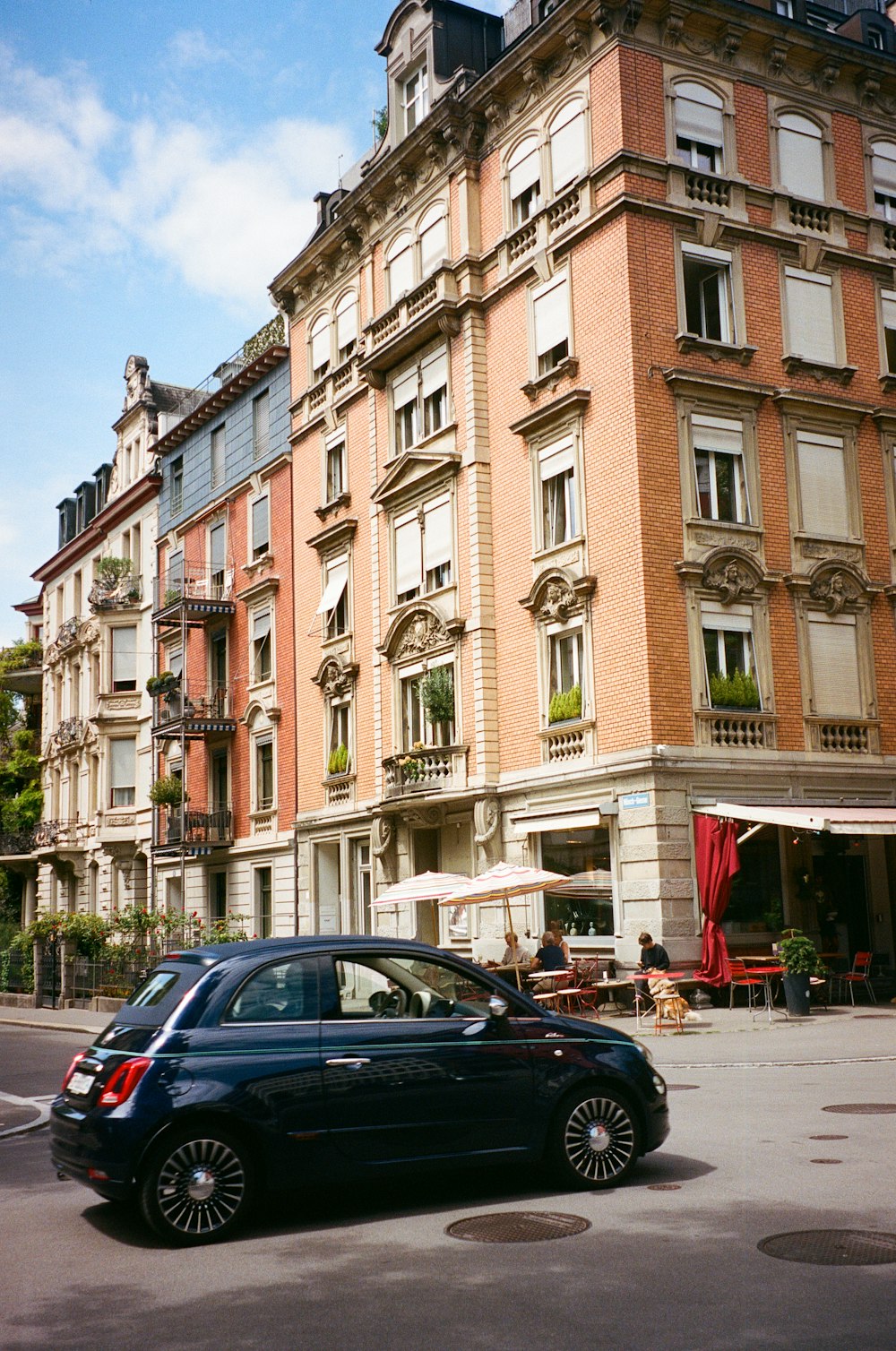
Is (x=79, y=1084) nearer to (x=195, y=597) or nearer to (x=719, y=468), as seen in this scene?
(x=719, y=468)

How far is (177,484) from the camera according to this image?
45.5m

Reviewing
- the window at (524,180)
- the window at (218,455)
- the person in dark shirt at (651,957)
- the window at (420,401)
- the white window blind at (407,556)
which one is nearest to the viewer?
the person in dark shirt at (651,957)

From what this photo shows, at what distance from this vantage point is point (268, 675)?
37750 mm

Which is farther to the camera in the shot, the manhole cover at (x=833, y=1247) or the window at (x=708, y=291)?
the window at (x=708, y=291)

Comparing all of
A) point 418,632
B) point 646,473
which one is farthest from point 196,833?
point 646,473

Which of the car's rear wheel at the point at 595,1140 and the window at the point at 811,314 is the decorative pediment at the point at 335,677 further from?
the car's rear wheel at the point at 595,1140

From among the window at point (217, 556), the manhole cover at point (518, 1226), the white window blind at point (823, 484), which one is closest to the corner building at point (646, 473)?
the white window blind at point (823, 484)

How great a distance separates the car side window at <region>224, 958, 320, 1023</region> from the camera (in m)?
7.92

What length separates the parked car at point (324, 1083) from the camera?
751 centimetres

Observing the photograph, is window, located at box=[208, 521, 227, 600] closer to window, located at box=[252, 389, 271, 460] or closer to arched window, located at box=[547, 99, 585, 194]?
window, located at box=[252, 389, 271, 460]

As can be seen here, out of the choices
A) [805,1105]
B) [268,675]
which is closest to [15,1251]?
[805,1105]

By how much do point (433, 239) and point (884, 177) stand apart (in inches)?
384

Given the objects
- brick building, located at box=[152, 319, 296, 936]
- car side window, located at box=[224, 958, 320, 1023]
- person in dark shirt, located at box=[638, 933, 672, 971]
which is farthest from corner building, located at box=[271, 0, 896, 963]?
car side window, located at box=[224, 958, 320, 1023]

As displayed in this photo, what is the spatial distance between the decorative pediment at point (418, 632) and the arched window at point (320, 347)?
874cm
